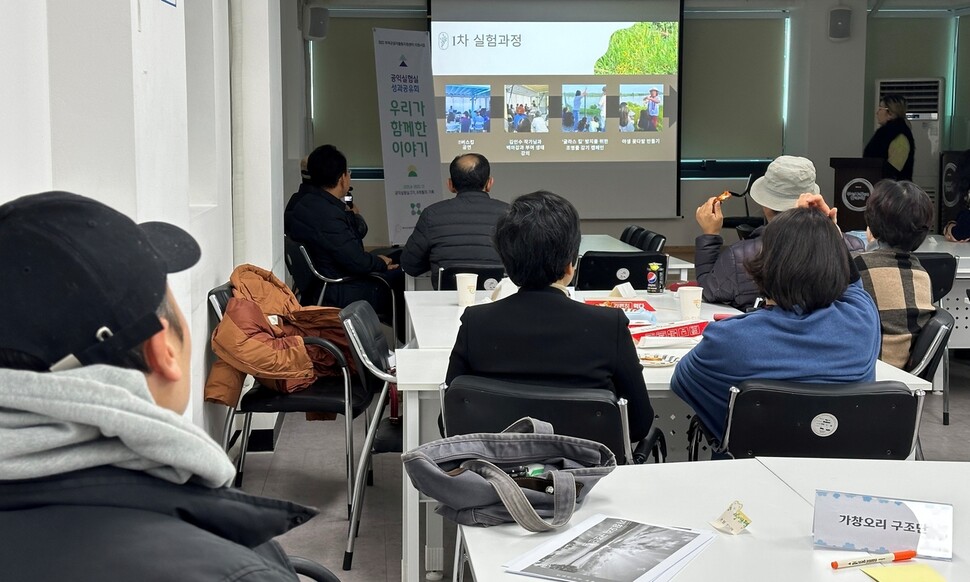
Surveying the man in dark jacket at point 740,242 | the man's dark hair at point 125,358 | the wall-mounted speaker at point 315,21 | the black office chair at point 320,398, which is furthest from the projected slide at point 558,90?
the man's dark hair at point 125,358

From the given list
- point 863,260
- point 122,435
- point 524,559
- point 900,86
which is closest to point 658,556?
point 524,559

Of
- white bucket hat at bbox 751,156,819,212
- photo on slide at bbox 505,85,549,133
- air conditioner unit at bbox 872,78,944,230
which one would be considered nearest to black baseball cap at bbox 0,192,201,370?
white bucket hat at bbox 751,156,819,212

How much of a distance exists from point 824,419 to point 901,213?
182 centimetres

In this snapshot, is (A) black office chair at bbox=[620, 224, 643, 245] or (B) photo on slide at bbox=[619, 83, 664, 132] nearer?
(A) black office chair at bbox=[620, 224, 643, 245]

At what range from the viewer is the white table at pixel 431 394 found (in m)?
2.81

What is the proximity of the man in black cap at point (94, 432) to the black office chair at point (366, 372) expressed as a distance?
87.2 inches

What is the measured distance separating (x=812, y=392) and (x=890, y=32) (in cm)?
1037

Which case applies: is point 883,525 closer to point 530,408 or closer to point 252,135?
point 530,408

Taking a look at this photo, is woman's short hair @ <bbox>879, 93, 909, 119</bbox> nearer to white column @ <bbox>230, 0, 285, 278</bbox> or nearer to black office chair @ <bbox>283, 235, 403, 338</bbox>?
black office chair @ <bbox>283, 235, 403, 338</bbox>

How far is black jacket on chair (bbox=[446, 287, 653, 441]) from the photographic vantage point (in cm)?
258

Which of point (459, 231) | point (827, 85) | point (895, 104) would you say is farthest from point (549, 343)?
point (827, 85)

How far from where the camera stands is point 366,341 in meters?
3.38

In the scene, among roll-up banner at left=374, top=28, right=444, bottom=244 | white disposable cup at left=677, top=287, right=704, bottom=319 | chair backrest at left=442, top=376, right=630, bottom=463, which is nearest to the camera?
chair backrest at left=442, top=376, right=630, bottom=463

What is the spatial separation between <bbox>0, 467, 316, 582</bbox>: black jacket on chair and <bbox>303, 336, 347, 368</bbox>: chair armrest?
2.84 m
